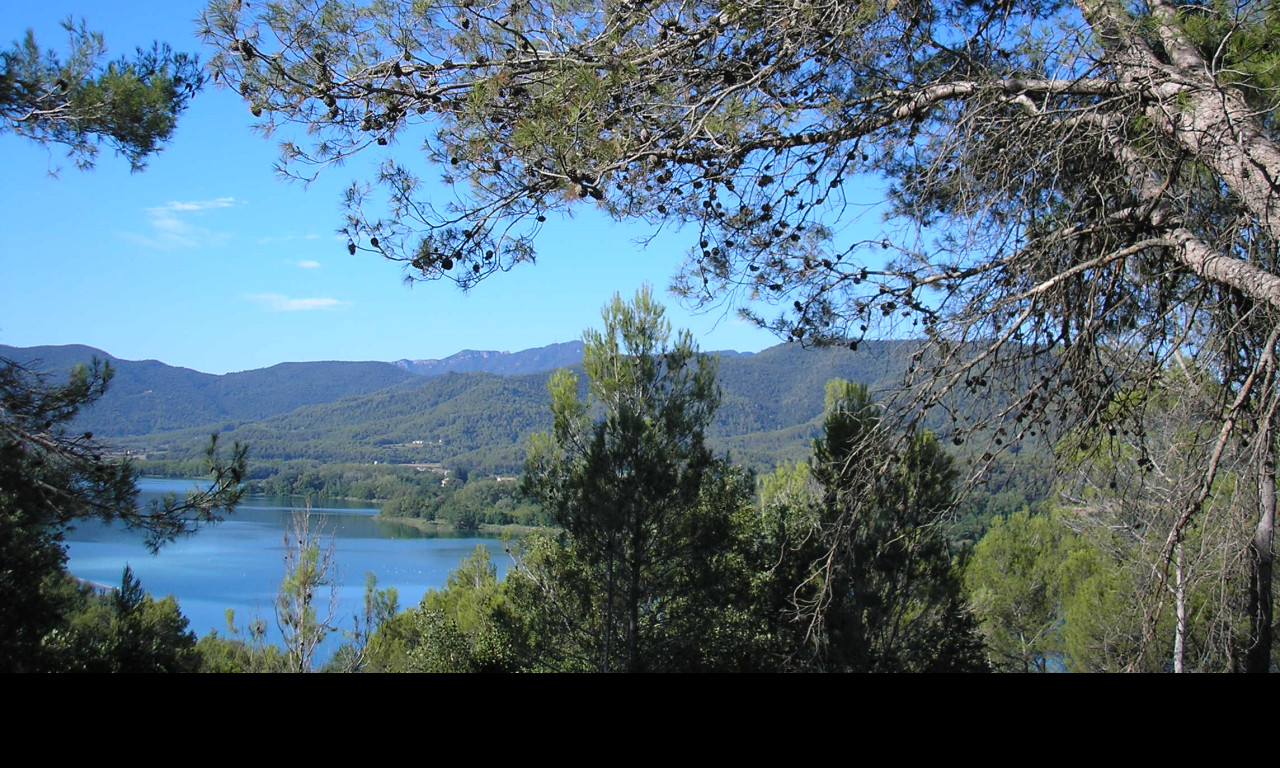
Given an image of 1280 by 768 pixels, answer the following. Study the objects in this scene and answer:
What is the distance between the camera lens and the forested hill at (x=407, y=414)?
26.6 metres

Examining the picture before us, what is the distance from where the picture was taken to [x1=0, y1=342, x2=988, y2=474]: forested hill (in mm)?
26625

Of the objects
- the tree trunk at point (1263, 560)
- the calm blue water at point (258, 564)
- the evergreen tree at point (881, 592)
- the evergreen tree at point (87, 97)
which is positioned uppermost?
the evergreen tree at point (87, 97)

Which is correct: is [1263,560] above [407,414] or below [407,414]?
below

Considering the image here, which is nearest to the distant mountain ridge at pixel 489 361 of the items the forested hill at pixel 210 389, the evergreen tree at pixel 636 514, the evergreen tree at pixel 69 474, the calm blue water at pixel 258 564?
the forested hill at pixel 210 389

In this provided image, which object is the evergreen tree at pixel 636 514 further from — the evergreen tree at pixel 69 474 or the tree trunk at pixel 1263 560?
the tree trunk at pixel 1263 560

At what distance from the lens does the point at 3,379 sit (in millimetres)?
3664

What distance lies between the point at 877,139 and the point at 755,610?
5.79 metres

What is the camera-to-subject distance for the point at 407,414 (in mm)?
41281

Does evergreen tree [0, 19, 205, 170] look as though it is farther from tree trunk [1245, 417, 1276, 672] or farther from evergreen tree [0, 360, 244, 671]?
tree trunk [1245, 417, 1276, 672]

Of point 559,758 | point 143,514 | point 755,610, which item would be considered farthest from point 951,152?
point 755,610

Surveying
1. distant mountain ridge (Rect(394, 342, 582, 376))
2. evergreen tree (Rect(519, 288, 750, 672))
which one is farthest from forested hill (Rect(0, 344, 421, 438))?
distant mountain ridge (Rect(394, 342, 582, 376))

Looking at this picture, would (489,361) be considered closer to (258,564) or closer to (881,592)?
(258,564)

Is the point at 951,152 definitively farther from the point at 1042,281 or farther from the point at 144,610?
the point at 144,610

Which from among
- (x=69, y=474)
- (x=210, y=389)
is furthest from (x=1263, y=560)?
(x=210, y=389)
